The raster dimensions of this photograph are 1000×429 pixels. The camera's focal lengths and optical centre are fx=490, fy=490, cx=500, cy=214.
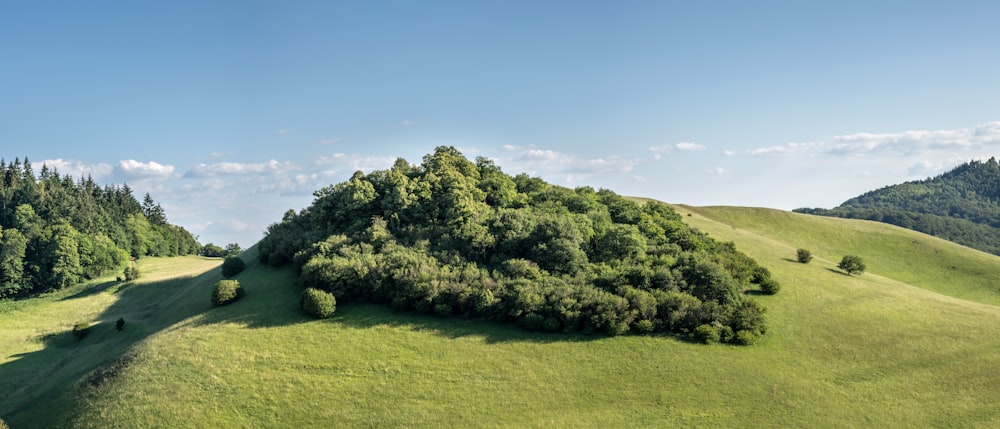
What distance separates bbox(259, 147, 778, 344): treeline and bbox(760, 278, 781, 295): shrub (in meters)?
0.25

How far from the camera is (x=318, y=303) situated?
41.8 m

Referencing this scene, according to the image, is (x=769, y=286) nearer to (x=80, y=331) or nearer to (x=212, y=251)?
(x=80, y=331)

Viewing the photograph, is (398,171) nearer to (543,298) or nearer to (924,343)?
(543,298)

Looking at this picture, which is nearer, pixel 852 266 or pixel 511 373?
pixel 511 373

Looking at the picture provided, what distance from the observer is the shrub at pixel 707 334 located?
37.5 metres

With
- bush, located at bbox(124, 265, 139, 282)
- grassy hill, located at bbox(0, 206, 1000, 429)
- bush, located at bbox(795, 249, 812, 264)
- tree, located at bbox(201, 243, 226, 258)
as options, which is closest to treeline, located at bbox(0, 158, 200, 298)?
bush, located at bbox(124, 265, 139, 282)

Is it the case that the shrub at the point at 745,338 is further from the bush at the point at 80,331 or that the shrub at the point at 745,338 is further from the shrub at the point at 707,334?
the bush at the point at 80,331

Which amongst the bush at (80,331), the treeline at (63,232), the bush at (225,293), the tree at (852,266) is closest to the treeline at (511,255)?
the bush at (225,293)

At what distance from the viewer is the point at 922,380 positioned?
1291 inches

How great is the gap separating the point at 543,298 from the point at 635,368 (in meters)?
9.10

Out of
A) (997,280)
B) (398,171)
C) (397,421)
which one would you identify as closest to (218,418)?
(397,421)

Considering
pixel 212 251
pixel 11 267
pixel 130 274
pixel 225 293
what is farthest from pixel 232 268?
pixel 212 251

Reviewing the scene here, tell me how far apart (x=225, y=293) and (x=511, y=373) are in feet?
99.4

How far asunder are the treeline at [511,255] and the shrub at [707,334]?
0.30ft
